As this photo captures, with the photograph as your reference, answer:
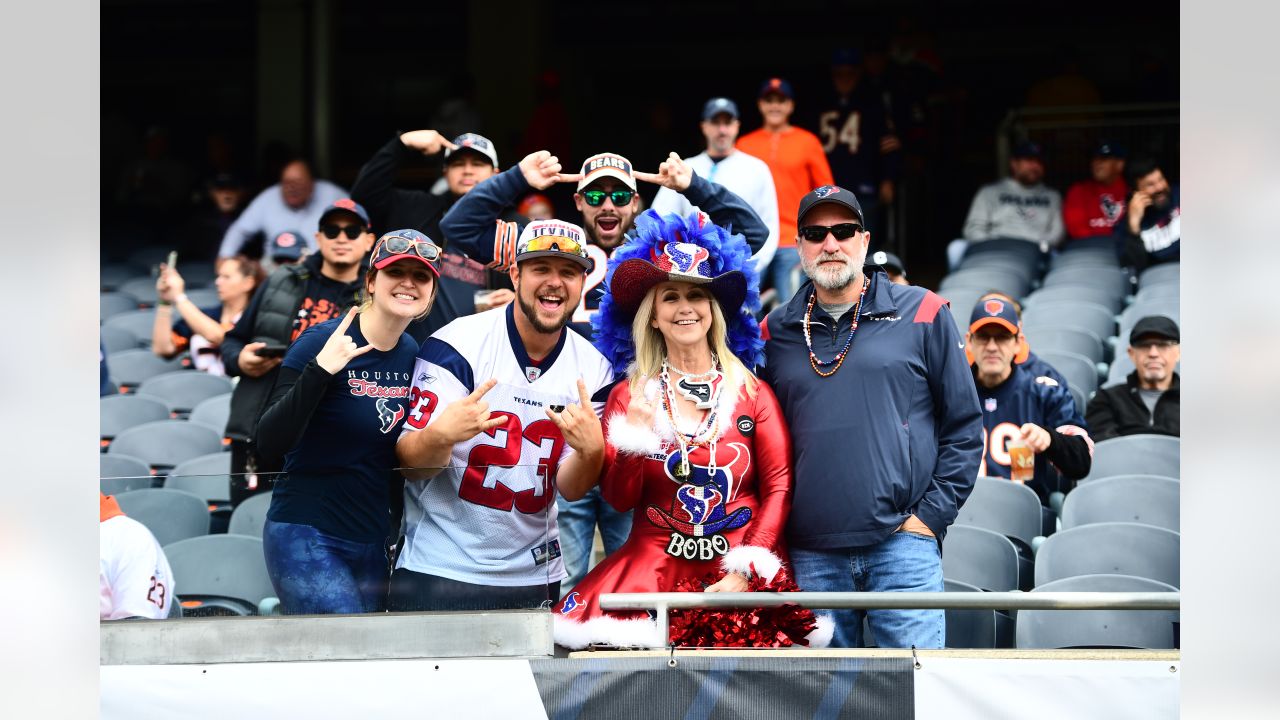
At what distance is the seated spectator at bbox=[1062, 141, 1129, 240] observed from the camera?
10055 mm

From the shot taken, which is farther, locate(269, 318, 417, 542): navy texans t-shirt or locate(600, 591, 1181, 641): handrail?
locate(269, 318, 417, 542): navy texans t-shirt

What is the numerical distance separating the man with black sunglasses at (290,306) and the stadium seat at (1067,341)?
3896 millimetres

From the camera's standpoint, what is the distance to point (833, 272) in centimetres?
430

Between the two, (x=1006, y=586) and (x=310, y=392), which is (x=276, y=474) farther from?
(x=1006, y=586)

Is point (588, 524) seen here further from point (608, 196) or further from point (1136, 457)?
point (1136, 457)

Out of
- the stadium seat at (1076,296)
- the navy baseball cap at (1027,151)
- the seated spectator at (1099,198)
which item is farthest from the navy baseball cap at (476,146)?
the seated spectator at (1099,198)

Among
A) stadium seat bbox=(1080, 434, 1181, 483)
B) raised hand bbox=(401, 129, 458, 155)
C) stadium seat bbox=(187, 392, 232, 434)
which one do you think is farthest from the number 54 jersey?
stadium seat bbox=(187, 392, 232, 434)

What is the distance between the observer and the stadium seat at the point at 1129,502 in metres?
5.66

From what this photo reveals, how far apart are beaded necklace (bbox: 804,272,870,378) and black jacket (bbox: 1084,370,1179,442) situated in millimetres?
2566

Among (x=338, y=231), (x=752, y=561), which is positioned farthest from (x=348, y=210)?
(x=752, y=561)

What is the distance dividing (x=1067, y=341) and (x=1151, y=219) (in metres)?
1.72

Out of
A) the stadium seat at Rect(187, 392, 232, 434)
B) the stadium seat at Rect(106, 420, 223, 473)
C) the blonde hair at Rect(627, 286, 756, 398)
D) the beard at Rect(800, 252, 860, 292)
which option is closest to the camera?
the blonde hair at Rect(627, 286, 756, 398)

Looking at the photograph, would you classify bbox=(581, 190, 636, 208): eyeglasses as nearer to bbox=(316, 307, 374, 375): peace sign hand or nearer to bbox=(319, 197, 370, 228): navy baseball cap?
bbox=(319, 197, 370, 228): navy baseball cap
